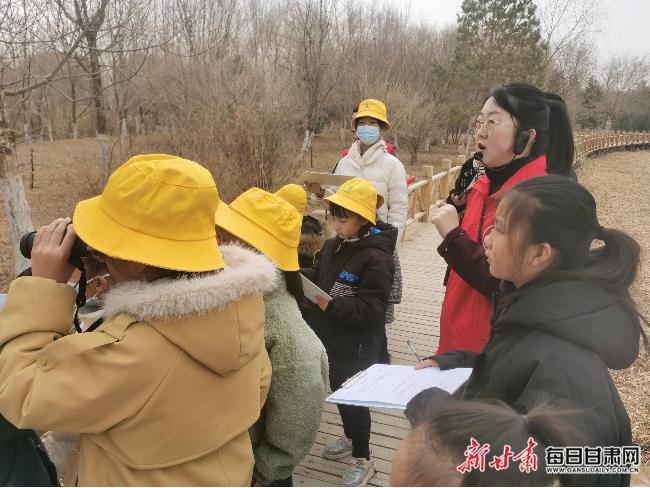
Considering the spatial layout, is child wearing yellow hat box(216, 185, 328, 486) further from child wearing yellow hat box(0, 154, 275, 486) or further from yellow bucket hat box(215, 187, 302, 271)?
child wearing yellow hat box(0, 154, 275, 486)

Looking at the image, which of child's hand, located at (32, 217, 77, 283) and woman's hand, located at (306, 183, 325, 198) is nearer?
child's hand, located at (32, 217, 77, 283)

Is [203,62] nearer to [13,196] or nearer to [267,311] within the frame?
[13,196]

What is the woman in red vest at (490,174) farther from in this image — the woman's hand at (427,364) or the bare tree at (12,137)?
the bare tree at (12,137)

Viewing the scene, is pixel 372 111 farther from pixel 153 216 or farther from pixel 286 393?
pixel 153 216

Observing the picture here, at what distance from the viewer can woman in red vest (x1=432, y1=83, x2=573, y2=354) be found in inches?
72.6

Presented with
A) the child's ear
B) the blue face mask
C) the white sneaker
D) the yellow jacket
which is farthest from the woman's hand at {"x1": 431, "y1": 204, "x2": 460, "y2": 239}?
the blue face mask

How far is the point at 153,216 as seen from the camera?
1.11 metres

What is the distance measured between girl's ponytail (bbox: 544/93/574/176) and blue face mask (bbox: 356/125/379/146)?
1.81 meters

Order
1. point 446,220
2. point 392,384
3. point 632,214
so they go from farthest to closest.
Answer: point 632,214
point 446,220
point 392,384

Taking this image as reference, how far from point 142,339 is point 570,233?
101 centimetres

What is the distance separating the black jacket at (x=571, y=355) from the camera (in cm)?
96

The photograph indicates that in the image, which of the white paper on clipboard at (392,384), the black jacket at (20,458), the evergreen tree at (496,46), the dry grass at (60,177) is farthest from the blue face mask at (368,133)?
the evergreen tree at (496,46)

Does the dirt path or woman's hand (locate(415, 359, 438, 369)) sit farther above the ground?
woman's hand (locate(415, 359, 438, 369))

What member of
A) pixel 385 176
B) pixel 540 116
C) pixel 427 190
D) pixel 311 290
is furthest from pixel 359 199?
pixel 427 190
